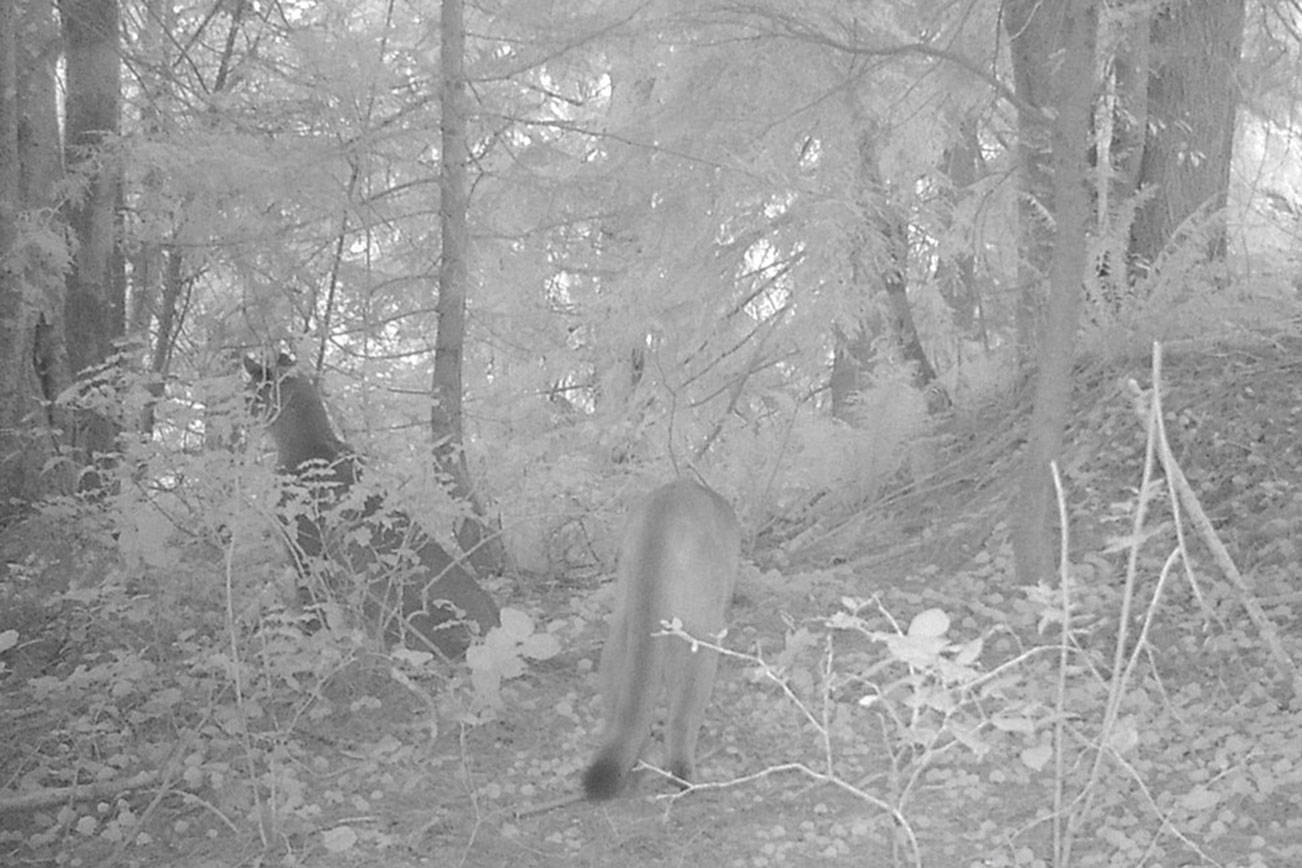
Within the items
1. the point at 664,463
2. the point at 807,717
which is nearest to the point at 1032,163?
the point at 664,463

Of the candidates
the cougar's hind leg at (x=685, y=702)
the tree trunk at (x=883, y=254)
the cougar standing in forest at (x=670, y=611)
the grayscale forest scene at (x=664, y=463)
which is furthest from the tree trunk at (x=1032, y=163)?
the cougar's hind leg at (x=685, y=702)

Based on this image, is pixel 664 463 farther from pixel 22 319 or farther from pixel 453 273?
pixel 22 319

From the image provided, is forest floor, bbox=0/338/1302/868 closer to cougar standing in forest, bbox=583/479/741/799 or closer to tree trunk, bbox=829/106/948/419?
cougar standing in forest, bbox=583/479/741/799

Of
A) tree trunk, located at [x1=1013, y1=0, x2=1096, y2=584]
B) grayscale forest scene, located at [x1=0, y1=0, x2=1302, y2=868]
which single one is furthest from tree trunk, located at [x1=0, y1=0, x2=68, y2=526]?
tree trunk, located at [x1=1013, y1=0, x2=1096, y2=584]

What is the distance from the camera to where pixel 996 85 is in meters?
6.82

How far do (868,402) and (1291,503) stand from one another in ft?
10.1

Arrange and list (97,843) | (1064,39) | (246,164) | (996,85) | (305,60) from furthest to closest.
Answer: (305,60)
(246,164)
(1064,39)
(996,85)
(97,843)

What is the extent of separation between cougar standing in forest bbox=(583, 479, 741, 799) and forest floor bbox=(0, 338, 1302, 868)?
0.31 meters

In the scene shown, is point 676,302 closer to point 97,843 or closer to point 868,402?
point 868,402

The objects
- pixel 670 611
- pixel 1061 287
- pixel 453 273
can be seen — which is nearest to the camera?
pixel 670 611

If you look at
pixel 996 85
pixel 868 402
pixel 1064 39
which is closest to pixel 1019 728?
pixel 996 85

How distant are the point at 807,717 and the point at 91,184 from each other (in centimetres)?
678

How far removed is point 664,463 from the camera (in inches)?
431

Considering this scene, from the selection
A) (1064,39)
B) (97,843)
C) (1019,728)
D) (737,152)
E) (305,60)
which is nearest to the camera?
(1019,728)
